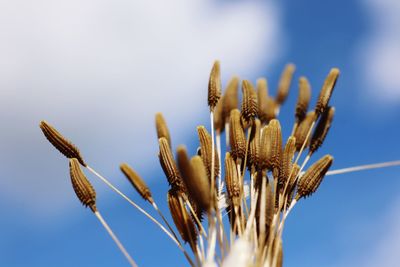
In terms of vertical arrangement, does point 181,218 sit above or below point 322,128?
below

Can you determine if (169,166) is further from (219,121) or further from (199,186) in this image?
(219,121)

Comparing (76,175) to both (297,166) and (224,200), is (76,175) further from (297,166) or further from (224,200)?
(297,166)

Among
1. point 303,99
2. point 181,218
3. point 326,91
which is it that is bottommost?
point 181,218

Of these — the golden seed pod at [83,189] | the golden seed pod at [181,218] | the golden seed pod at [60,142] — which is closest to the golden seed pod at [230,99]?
the golden seed pod at [181,218]

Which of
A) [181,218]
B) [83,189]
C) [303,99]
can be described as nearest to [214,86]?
[303,99]

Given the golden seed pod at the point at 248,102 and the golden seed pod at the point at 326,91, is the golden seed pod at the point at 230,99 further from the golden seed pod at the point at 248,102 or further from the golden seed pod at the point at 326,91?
the golden seed pod at the point at 326,91

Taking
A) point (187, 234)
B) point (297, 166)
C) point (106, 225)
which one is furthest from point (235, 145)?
point (106, 225)
